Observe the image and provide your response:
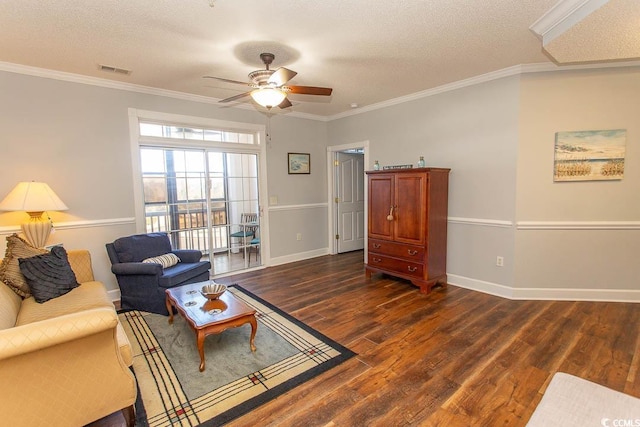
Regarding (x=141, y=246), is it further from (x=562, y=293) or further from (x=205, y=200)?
Result: (x=562, y=293)

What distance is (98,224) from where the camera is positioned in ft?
12.4

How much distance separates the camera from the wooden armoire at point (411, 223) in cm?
388

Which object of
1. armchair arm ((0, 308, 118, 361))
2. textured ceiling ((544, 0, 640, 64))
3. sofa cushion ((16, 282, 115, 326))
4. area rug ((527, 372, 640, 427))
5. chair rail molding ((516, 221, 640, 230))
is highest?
textured ceiling ((544, 0, 640, 64))

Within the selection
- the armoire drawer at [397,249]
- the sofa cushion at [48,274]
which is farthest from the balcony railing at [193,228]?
the armoire drawer at [397,249]

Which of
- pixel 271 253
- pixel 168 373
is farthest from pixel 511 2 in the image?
pixel 271 253

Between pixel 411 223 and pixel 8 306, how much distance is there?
3934mm

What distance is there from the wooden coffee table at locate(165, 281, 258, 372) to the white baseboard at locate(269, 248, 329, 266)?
243cm

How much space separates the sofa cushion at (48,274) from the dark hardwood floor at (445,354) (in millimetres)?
1455

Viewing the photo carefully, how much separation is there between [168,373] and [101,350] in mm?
789

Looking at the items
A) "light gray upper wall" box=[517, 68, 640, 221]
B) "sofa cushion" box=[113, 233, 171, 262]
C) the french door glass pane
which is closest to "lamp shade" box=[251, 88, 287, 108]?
the french door glass pane

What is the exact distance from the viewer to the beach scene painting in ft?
10.9

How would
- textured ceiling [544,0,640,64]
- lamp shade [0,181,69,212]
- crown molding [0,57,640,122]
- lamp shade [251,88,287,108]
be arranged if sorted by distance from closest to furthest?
1. textured ceiling [544,0,640,64]
2. lamp shade [251,88,287,108]
3. lamp shade [0,181,69,212]
4. crown molding [0,57,640,122]

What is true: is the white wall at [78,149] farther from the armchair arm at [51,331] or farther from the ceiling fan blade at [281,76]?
the armchair arm at [51,331]

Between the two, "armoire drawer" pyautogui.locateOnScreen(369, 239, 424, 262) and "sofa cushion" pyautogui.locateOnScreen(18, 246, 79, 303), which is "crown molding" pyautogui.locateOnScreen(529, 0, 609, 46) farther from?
"sofa cushion" pyautogui.locateOnScreen(18, 246, 79, 303)
